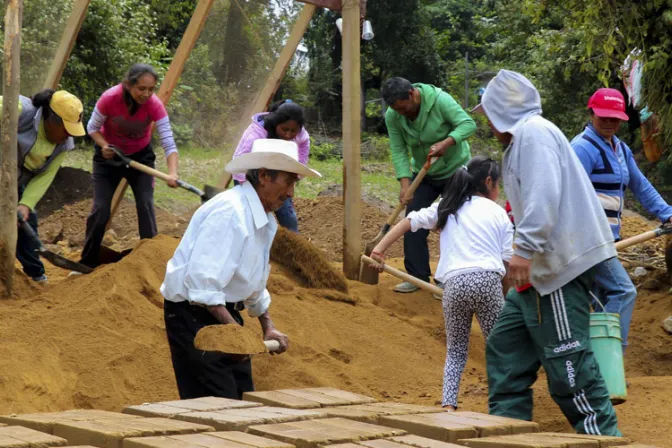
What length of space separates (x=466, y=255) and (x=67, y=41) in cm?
499

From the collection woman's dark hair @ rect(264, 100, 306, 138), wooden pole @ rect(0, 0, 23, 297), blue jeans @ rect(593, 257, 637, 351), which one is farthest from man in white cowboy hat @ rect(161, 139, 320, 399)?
woman's dark hair @ rect(264, 100, 306, 138)

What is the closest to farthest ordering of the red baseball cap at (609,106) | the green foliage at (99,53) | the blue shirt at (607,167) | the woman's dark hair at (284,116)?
the red baseball cap at (609,106) → the blue shirt at (607,167) → the woman's dark hair at (284,116) → the green foliage at (99,53)

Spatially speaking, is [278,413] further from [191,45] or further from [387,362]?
[191,45]

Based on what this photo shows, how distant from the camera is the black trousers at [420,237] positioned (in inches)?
343

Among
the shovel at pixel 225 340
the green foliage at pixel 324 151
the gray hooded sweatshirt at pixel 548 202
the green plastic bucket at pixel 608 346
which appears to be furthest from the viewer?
the green foliage at pixel 324 151

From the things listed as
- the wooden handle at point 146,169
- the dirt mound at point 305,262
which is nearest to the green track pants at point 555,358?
the dirt mound at point 305,262

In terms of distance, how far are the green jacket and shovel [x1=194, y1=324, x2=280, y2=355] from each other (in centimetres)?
433

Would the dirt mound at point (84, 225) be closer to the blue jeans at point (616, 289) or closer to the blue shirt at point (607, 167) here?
the blue shirt at point (607, 167)

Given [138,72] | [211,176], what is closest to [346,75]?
[138,72]

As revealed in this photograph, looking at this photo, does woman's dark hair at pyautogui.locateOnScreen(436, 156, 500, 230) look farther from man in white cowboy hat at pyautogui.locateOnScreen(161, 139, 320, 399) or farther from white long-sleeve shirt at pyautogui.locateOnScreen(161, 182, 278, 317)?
white long-sleeve shirt at pyautogui.locateOnScreen(161, 182, 278, 317)

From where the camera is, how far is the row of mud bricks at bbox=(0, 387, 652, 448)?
3.31 meters

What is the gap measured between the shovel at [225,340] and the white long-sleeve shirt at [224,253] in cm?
13

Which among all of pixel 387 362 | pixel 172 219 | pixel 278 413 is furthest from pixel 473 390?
pixel 172 219

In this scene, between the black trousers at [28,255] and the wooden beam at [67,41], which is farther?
the wooden beam at [67,41]
